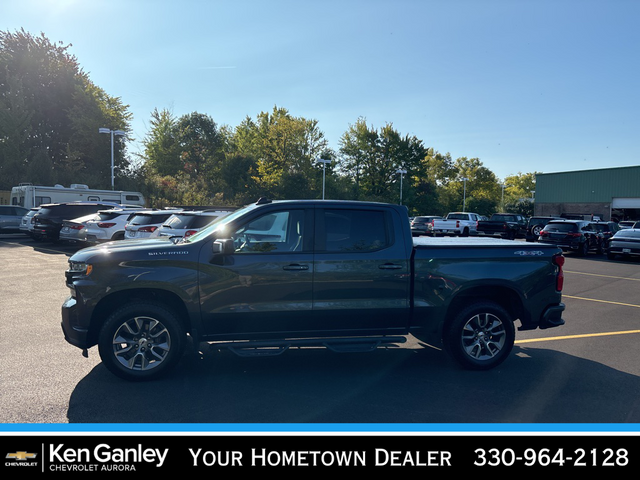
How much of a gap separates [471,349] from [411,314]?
2.74ft

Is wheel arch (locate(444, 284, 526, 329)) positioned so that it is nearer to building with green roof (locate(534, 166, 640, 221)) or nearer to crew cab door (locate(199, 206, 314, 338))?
crew cab door (locate(199, 206, 314, 338))

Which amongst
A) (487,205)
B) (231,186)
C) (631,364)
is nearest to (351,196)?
(231,186)

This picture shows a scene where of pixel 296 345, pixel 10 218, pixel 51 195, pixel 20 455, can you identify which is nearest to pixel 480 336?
pixel 296 345

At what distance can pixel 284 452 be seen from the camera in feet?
11.6

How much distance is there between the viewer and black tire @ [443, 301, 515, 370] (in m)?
5.54

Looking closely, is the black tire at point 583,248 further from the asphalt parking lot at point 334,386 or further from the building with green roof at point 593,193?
the building with green roof at point 593,193

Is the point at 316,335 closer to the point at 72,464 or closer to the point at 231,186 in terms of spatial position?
the point at 72,464

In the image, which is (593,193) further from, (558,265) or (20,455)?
(20,455)

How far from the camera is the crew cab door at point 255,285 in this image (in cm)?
502

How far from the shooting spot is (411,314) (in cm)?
543

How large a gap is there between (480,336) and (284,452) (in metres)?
2.97

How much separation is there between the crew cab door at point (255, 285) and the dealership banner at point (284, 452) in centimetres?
145

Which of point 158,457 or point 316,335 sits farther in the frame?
point 316,335

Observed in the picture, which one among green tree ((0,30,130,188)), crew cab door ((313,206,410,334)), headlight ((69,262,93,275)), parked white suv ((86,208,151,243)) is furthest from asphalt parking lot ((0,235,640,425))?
green tree ((0,30,130,188))
